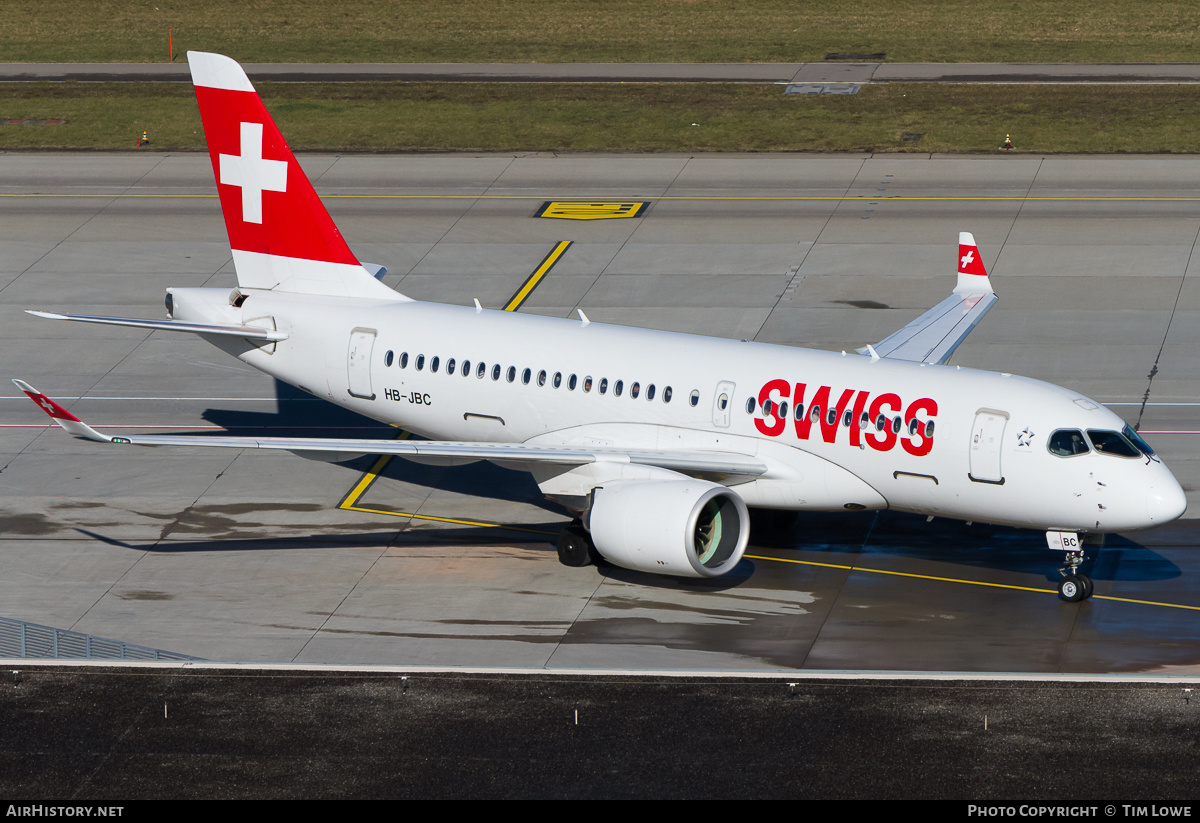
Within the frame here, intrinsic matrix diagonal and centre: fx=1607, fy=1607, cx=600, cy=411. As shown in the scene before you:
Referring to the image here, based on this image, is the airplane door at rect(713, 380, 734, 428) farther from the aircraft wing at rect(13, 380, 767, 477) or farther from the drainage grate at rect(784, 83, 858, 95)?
the drainage grate at rect(784, 83, 858, 95)

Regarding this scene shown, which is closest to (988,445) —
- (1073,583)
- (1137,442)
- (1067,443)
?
(1067,443)

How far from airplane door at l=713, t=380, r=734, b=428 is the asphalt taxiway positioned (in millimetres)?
3007

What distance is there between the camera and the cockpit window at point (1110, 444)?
95.0 feet

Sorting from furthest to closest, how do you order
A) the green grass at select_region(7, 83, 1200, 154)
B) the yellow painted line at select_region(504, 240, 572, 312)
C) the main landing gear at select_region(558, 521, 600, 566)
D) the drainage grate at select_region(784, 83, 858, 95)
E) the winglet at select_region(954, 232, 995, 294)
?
the drainage grate at select_region(784, 83, 858, 95)
the green grass at select_region(7, 83, 1200, 154)
the yellow painted line at select_region(504, 240, 572, 312)
the winglet at select_region(954, 232, 995, 294)
the main landing gear at select_region(558, 521, 600, 566)

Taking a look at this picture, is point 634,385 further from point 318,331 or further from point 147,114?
point 147,114

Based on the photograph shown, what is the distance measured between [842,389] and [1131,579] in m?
6.73

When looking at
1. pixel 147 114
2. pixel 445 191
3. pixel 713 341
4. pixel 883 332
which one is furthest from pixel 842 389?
pixel 147 114

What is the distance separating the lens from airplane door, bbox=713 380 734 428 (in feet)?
104

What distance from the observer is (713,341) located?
3316cm

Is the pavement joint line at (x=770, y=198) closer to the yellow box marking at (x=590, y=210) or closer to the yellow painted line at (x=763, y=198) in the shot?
the yellow painted line at (x=763, y=198)

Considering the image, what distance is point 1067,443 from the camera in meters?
29.0

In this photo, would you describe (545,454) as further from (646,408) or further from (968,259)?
(968,259)

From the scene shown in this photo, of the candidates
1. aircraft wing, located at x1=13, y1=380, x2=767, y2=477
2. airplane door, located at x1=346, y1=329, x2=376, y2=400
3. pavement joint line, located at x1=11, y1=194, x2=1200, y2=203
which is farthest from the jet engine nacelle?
pavement joint line, located at x1=11, y1=194, x2=1200, y2=203

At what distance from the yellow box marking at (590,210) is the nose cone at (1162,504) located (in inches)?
1185
